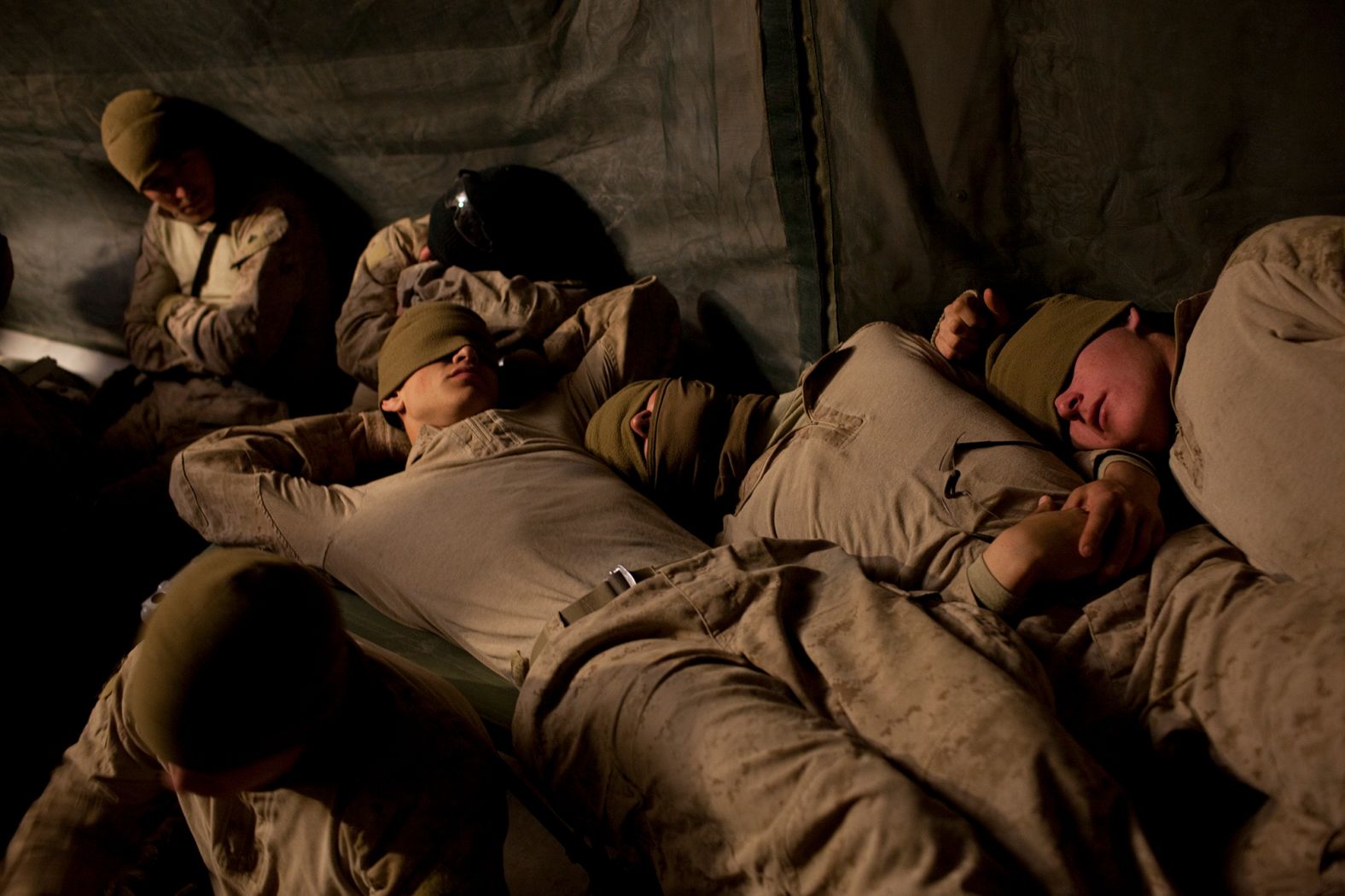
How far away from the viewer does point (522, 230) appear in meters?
2.28

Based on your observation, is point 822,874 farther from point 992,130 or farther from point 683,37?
point 683,37

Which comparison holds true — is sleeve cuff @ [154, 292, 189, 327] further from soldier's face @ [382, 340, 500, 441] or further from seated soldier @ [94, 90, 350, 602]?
soldier's face @ [382, 340, 500, 441]

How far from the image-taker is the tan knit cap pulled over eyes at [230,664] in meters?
0.98

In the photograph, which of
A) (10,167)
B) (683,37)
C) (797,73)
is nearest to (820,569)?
(797,73)

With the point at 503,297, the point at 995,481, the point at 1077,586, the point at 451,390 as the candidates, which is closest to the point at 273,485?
the point at 451,390

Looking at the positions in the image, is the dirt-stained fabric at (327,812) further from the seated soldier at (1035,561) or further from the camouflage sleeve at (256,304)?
the camouflage sleeve at (256,304)

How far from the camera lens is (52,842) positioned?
1167 millimetres

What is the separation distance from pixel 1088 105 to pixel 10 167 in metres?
3.25

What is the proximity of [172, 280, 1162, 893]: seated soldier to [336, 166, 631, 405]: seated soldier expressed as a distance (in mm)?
241

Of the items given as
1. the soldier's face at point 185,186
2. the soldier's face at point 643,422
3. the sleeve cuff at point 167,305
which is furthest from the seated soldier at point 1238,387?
the sleeve cuff at point 167,305

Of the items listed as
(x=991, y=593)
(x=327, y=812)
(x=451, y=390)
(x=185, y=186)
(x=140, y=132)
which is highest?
(x=140, y=132)

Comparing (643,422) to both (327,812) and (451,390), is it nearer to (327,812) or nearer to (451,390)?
(451,390)

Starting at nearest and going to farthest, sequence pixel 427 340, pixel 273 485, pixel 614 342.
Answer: pixel 273 485, pixel 427 340, pixel 614 342

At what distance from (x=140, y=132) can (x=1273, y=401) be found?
8.68ft
